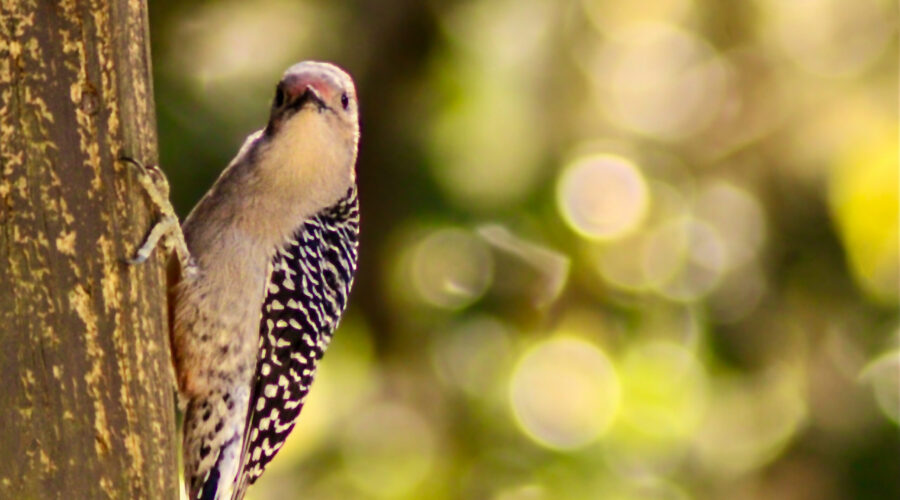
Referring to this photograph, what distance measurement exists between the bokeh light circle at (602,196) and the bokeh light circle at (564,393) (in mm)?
516

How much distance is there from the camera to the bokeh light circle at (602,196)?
18.4ft

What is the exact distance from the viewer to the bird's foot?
285 cm

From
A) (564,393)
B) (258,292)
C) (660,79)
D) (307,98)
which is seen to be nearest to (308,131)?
(307,98)

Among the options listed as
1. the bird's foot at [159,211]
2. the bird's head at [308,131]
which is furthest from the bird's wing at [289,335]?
the bird's foot at [159,211]

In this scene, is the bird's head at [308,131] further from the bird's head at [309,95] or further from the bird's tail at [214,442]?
the bird's tail at [214,442]

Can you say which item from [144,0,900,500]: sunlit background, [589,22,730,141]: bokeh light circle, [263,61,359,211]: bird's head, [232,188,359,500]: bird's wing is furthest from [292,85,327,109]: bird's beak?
[589,22,730,141]: bokeh light circle

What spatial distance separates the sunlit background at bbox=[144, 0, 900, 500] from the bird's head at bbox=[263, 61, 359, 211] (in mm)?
1145

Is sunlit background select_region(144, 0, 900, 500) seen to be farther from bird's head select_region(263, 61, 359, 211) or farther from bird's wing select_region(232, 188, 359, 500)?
bird's wing select_region(232, 188, 359, 500)

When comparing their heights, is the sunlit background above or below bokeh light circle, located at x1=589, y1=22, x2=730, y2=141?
below

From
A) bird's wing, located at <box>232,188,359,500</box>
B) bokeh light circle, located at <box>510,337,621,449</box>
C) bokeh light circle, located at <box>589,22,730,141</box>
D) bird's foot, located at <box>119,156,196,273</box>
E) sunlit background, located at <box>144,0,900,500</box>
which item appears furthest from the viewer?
bokeh light circle, located at <box>589,22,730,141</box>

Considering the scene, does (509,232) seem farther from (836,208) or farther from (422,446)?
(836,208)

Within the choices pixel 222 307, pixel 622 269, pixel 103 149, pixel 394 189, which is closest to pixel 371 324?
pixel 394 189

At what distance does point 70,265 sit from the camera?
2764 mm

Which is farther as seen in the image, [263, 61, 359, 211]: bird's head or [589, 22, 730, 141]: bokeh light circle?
[589, 22, 730, 141]: bokeh light circle
